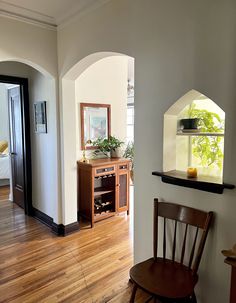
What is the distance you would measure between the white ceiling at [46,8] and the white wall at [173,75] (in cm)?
14

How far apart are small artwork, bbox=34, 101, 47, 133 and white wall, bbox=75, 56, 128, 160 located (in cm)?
53

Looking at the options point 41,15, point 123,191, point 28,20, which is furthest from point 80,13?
point 123,191

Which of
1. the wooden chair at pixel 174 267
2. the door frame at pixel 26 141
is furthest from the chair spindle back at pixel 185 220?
the door frame at pixel 26 141

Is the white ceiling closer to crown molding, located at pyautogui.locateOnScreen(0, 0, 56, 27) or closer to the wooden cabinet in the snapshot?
crown molding, located at pyautogui.locateOnScreen(0, 0, 56, 27)

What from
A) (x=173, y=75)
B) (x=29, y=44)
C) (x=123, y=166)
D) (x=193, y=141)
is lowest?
(x=123, y=166)

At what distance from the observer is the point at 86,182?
3609 millimetres

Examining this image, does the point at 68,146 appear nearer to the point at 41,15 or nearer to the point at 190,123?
the point at 41,15

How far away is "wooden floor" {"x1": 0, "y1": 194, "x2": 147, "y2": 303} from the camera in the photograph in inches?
87.0

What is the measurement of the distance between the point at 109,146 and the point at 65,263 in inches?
74.6

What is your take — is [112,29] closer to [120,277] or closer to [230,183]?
[230,183]

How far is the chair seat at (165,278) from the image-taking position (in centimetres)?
156

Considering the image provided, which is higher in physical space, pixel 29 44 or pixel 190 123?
pixel 29 44

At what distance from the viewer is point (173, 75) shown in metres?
1.92

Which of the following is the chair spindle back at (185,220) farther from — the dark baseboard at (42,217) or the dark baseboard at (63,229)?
the dark baseboard at (42,217)
